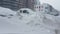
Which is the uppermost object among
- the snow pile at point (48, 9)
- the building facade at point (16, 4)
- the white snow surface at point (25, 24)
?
the building facade at point (16, 4)

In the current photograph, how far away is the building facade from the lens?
1486 mm

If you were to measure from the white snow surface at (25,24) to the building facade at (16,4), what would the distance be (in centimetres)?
6

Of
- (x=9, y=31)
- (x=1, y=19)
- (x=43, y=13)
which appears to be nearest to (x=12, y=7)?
(x=1, y=19)

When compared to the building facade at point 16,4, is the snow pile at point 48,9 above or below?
below

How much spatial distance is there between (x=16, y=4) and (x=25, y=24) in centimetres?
29

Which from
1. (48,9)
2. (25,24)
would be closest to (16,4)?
(25,24)

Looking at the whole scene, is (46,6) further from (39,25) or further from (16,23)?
(16,23)

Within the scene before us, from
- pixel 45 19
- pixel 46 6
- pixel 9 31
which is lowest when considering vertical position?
pixel 9 31

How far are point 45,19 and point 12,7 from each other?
1.53ft

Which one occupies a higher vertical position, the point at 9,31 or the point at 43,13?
the point at 43,13

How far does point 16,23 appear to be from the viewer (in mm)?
1499

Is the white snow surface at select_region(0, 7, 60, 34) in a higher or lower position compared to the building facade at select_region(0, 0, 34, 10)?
lower

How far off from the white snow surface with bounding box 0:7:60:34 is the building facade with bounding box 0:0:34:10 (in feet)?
0.19

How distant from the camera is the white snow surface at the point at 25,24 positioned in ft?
4.82
